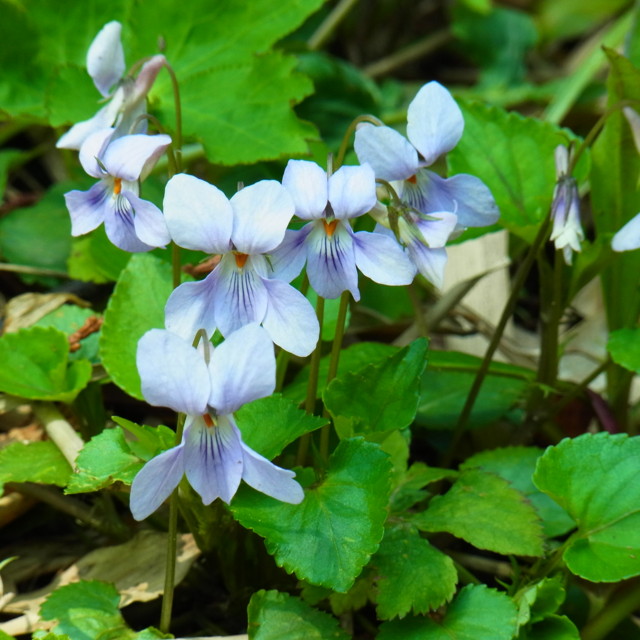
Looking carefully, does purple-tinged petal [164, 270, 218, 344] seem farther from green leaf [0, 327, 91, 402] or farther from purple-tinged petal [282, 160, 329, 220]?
green leaf [0, 327, 91, 402]

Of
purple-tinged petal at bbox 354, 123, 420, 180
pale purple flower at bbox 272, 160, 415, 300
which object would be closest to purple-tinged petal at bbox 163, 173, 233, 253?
pale purple flower at bbox 272, 160, 415, 300

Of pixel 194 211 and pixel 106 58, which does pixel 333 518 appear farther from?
pixel 106 58

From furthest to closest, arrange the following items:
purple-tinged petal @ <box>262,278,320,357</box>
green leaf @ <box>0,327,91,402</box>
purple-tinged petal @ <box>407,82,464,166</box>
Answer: green leaf @ <box>0,327,91,402</box> < purple-tinged petal @ <box>407,82,464,166</box> < purple-tinged petal @ <box>262,278,320,357</box>

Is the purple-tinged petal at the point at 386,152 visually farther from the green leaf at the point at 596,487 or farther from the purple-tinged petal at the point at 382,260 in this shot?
the green leaf at the point at 596,487

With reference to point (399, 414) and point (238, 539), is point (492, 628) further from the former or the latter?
point (238, 539)

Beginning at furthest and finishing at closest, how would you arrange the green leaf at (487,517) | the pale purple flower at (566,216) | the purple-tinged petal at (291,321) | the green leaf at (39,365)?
the green leaf at (39,365) → the pale purple flower at (566,216) → the green leaf at (487,517) → the purple-tinged petal at (291,321)

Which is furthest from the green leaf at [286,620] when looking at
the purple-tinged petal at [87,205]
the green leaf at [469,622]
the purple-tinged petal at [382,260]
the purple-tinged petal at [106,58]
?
the purple-tinged petal at [106,58]
